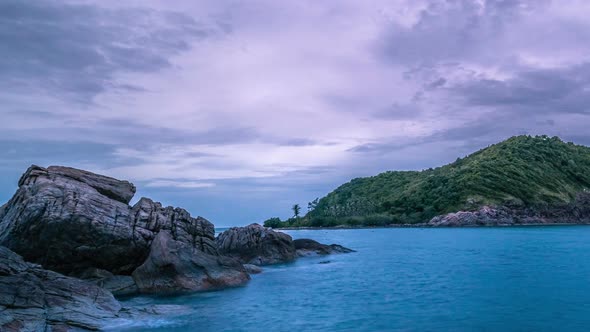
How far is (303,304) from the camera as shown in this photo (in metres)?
27.3

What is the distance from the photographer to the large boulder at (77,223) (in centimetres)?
2592

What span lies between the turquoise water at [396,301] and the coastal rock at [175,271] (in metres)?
1.31

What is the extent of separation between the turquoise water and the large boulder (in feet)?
16.3

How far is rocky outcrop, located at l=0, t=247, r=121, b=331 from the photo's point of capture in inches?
667

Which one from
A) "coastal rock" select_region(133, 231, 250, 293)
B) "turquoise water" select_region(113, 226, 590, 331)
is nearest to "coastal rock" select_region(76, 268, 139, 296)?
"coastal rock" select_region(133, 231, 250, 293)

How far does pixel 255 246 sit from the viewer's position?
48.4 m

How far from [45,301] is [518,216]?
151 meters

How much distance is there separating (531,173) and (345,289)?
154 meters

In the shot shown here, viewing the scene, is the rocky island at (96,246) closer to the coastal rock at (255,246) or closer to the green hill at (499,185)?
the coastal rock at (255,246)

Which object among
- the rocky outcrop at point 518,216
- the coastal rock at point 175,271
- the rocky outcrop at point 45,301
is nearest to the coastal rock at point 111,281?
the coastal rock at point 175,271

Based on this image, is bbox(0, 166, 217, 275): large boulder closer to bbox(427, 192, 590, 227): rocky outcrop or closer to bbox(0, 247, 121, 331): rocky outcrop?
bbox(0, 247, 121, 331): rocky outcrop

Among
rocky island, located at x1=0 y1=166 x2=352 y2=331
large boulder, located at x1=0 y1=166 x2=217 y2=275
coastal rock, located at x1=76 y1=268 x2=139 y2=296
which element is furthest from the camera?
coastal rock, located at x1=76 y1=268 x2=139 y2=296

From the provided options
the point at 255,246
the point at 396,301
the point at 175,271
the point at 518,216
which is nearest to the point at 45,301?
the point at 175,271

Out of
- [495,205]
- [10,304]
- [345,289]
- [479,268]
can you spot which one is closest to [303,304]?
[345,289]
